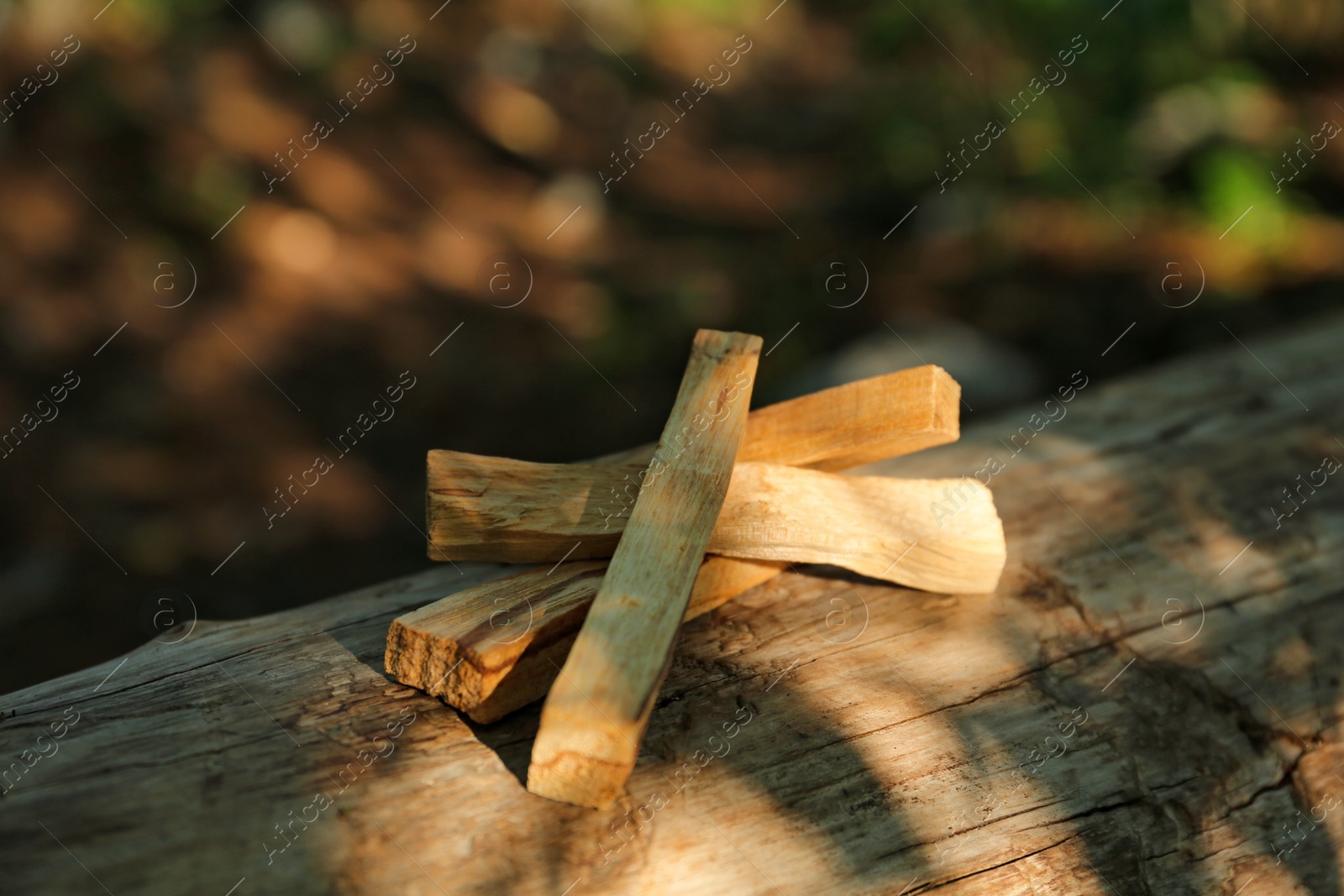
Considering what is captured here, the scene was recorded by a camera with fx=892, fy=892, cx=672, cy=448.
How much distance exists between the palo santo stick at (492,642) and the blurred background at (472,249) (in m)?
2.36

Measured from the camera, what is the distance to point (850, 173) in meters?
5.75

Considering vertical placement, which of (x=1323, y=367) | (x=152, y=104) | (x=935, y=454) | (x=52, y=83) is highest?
(x=52, y=83)

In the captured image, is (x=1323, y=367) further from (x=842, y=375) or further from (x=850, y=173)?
(x=850, y=173)

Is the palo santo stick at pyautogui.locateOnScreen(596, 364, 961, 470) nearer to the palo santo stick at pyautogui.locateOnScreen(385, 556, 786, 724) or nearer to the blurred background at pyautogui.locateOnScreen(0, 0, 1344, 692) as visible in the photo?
the palo santo stick at pyautogui.locateOnScreen(385, 556, 786, 724)

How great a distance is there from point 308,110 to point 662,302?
7.81 ft

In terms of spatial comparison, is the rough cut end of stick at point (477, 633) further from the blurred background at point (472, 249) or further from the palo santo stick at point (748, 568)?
the blurred background at point (472, 249)

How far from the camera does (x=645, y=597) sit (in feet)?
4.49

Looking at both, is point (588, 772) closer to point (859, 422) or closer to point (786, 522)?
point (786, 522)

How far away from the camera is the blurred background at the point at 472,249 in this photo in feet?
12.7

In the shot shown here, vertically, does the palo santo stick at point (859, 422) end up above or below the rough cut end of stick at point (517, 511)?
below

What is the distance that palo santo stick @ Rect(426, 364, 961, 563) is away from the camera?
1546mm

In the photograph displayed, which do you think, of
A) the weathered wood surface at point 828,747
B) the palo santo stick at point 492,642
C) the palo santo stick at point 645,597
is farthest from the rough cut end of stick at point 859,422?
the palo santo stick at point 492,642

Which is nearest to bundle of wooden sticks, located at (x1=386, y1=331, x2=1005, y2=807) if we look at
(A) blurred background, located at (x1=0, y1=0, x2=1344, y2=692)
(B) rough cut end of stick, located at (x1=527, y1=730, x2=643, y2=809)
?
(B) rough cut end of stick, located at (x1=527, y1=730, x2=643, y2=809)

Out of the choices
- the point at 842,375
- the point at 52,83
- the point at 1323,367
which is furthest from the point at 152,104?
the point at 1323,367
